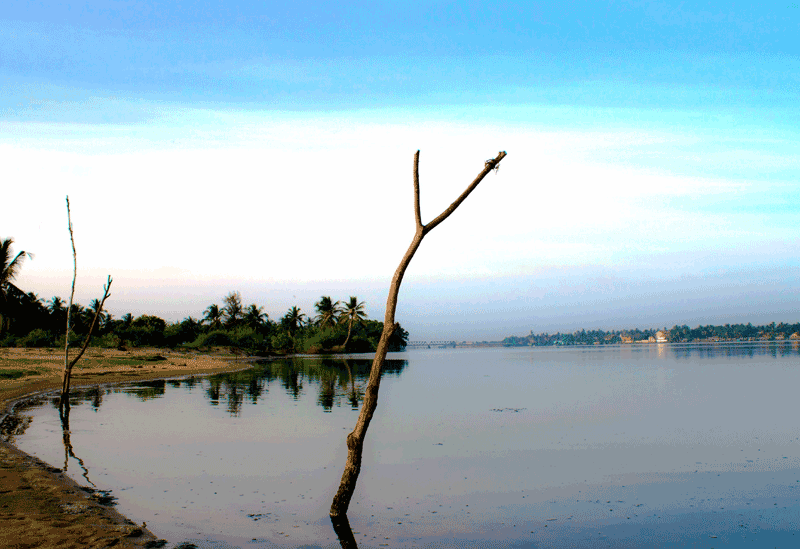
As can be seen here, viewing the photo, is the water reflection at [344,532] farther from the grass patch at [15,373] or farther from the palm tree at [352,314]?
the palm tree at [352,314]

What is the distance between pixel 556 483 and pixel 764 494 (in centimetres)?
431

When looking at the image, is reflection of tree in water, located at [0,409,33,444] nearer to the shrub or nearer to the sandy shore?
the sandy shore

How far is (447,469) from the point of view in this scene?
15.7m

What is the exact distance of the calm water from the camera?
10578 mm

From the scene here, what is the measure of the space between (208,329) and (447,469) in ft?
321

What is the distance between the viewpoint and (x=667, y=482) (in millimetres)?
14289

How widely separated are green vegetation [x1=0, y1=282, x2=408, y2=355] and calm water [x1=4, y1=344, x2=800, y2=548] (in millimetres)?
37864

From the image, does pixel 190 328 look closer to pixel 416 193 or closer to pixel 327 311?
pixel 327 311

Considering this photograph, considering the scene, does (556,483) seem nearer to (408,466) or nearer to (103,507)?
(408,466)

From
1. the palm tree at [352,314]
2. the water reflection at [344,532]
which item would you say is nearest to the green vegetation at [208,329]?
the palm tree at [352,314]

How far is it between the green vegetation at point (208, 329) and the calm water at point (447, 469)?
37.9 metres

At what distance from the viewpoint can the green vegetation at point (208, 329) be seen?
235 ft

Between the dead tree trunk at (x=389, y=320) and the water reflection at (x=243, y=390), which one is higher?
the dead tree trunk at (x=389, y=320)

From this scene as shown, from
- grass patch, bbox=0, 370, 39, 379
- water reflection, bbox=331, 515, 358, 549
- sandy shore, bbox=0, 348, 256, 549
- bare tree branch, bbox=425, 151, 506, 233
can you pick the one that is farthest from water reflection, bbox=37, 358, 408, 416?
bare tree branch, bbox=425, 151, 506, 233
